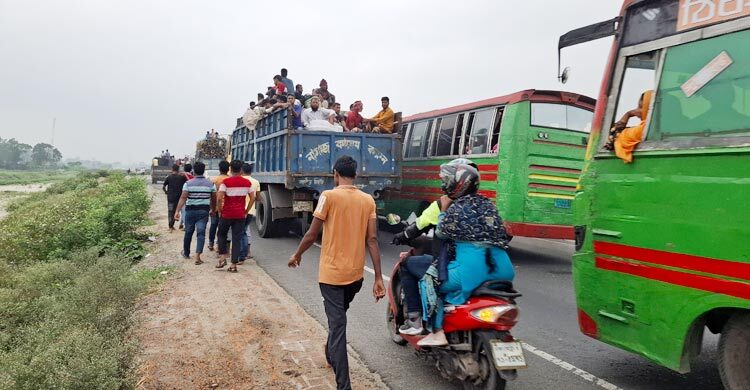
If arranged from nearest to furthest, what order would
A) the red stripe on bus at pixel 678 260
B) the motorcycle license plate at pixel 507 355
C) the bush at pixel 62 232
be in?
the red stripe on bus at pixel 678 260 < the motorcycle license plate at pixel 507 355 < the bush at pixel 62 232

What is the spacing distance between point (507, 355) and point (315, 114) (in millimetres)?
7718

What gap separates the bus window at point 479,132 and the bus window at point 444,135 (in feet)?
2.11

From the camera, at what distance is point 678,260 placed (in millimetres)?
2883

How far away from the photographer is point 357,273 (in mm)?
3518

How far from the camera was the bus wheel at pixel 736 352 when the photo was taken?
8.79 ft

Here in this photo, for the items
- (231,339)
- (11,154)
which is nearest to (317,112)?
(231,339)

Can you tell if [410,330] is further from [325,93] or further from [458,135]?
[325,93]

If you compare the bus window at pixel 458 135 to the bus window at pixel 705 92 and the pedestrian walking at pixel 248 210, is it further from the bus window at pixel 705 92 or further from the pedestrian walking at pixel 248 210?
the bus window at pixel 705 92

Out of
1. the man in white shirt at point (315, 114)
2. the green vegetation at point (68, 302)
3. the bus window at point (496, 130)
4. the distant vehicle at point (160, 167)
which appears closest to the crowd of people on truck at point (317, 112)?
the man in white shirt at point (315, 114)

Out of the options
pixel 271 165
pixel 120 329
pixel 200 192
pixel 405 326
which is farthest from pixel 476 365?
pixel 271 165

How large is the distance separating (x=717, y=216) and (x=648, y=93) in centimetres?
105

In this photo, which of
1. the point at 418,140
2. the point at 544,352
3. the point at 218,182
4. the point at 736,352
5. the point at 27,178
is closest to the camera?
the point at 736,352

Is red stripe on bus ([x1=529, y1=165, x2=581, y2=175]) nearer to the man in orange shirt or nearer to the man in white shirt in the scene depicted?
the man in white shirt

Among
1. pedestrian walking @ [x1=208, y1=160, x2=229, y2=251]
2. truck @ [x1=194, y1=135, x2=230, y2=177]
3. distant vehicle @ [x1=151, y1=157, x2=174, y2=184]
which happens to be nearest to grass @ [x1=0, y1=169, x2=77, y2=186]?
distant vehicle @ [x1=151, y1=157, x2=174, y2=184]
